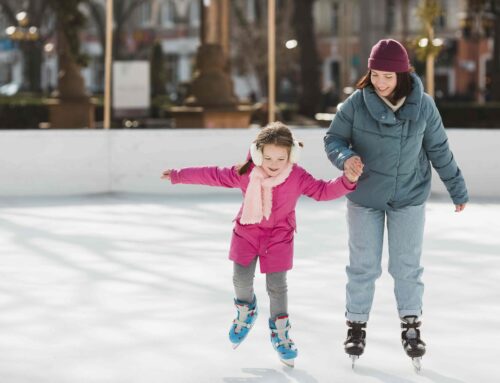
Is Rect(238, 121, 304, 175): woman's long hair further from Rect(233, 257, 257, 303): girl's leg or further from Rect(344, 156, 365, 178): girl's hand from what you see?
Rect(233, 257, 257, 303): girl's leg

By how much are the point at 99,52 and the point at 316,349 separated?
1407 centimetres

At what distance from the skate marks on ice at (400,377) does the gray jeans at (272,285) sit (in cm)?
41

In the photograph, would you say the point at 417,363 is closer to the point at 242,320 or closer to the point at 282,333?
the point at 282,333

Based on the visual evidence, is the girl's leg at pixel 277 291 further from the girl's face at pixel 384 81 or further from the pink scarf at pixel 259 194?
the girl's face at pixel 384 81

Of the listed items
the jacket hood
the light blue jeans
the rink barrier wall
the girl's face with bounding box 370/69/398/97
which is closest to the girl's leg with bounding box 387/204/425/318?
the light blue jeans

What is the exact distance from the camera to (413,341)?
5215 millimetres

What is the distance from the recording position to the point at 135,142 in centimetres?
1440

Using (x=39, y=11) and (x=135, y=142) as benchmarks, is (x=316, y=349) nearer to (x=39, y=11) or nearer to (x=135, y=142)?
(x=135, y=142)

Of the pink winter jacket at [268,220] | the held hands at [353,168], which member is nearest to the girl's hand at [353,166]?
the held hands at [353,168]

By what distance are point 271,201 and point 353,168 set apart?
43 cm

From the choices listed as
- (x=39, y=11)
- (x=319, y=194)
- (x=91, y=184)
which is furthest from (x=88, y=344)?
(x=39, y=11)

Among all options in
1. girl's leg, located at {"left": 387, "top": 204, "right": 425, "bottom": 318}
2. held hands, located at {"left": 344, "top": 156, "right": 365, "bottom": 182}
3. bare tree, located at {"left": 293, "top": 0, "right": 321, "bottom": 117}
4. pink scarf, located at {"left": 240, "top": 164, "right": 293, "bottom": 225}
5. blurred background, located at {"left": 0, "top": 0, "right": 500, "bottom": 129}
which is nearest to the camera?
held hands, located at {"left": 344, "top": 156, "right": 365, "bottom": 182}

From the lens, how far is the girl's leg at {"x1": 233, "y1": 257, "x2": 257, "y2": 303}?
526 cm

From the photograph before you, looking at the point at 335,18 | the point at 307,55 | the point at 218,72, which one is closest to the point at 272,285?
the point at 218,72
